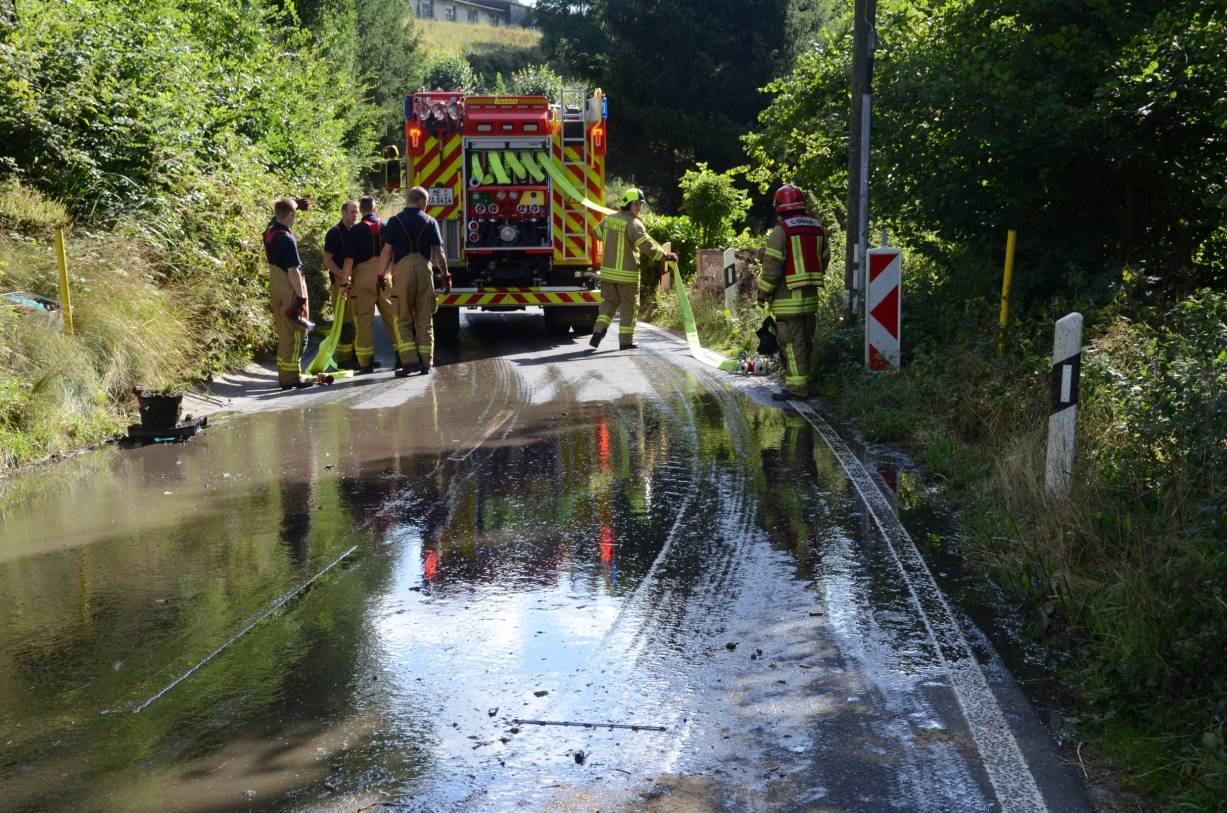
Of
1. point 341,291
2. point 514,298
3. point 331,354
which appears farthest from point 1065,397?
point 514,298

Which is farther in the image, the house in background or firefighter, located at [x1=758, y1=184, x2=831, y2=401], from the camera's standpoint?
the house in background

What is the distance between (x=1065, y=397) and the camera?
6.40 meters

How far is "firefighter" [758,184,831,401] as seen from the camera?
11773 millimetres

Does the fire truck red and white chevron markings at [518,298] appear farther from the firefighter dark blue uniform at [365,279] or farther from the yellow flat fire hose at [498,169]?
the firefighter dark blue uniform at [365,279]

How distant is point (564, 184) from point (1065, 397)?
11.3 m

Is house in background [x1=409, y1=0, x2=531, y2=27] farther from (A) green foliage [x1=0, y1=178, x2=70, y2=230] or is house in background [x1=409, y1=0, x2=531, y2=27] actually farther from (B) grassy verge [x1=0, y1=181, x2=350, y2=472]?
(A) green foliage [x1=0, y1=178, x2=70, y2=230]

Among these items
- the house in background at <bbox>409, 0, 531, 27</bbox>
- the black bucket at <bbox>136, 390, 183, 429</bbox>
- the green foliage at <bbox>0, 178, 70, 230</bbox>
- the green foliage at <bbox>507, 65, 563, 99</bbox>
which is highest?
the house in background at <bbox>409, 0, 531, 27</bbox>

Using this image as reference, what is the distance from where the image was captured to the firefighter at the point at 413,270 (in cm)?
1364

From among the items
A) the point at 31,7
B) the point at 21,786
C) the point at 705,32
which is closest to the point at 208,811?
the point at 21,786

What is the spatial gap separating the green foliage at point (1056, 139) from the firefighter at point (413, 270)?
4897 mm

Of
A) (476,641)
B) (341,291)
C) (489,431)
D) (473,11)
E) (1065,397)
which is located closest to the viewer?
(476,641)

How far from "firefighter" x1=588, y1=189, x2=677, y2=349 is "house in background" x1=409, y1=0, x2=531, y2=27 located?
307 feet

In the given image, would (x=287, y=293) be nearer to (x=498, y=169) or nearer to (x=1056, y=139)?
(x=498, y=169)

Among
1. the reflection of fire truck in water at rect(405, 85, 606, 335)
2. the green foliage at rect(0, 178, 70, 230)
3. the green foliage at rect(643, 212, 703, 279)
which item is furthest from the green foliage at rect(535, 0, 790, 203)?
the green foliage at rect(0, 178, 70, 230)
